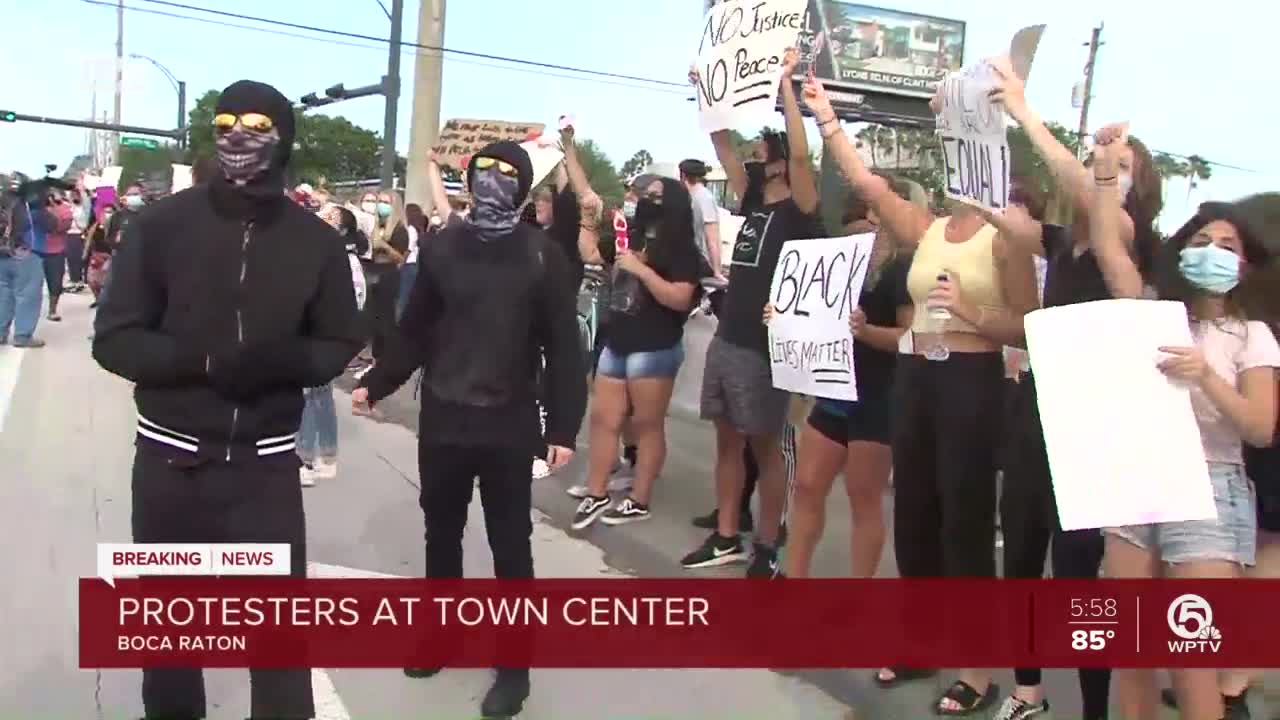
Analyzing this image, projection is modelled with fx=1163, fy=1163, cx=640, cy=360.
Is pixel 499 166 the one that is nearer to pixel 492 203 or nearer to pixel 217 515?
pixel 492 203

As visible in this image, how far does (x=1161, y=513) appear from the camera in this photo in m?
3.11

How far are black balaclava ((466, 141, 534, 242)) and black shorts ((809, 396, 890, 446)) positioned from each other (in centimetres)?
145

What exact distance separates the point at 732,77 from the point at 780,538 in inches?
84.4

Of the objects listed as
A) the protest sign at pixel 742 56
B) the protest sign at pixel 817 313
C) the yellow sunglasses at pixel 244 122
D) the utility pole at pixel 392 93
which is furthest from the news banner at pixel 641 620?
the utility pole at pixel 392 93

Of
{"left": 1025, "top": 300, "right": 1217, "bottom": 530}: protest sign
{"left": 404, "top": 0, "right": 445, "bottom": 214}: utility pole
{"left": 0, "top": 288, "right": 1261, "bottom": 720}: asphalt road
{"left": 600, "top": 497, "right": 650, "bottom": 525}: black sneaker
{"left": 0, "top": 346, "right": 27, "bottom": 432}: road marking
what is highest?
{"left": 404, "top": 0, "right": 445, "bottom": 214}: utility pole

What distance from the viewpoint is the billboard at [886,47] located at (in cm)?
3919

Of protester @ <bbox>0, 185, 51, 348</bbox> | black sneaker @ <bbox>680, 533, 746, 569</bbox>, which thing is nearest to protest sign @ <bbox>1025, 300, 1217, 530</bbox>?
black sneaker @ <bbox>680, 533, 746, 569</bbox>

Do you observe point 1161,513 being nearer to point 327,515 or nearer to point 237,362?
point 237,362

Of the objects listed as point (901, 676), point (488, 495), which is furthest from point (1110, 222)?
point (488, 495)

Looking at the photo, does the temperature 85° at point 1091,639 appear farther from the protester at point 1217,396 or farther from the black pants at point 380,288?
the black pants at point 380,288

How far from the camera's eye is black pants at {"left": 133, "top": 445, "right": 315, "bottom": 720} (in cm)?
294

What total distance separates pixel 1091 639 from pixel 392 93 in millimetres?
22167

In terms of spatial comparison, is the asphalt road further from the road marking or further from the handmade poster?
the handmade poster

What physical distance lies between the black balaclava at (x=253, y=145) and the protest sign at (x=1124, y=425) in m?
2.15
